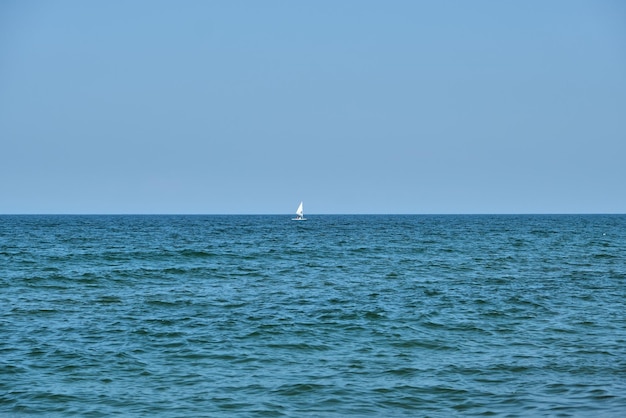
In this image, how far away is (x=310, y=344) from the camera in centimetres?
1841

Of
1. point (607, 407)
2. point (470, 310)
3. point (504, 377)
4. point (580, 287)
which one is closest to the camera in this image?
point (607, 407)

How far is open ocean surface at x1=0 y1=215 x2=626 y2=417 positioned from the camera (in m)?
13.5

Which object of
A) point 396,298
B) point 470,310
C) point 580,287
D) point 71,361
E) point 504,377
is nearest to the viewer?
point 504,377

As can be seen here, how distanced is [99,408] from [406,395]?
5766 millimetres

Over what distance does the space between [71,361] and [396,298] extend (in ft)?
44.9

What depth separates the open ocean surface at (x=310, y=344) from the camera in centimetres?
1348

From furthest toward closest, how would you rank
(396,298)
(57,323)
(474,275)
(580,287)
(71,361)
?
(474,275) → (580,287) → (396,298) → (57,323) → (71,361)

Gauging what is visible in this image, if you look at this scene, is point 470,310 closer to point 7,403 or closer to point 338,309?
point 338,309

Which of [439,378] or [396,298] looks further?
[396,298]

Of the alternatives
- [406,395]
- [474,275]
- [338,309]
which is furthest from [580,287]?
[406,395]

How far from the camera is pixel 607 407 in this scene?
1276 centimetres

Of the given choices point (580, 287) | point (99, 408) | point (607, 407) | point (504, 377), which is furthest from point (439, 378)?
point (580, 287)

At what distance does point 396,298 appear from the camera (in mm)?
26984

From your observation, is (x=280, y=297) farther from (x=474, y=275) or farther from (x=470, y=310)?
(x=474, y=275)
